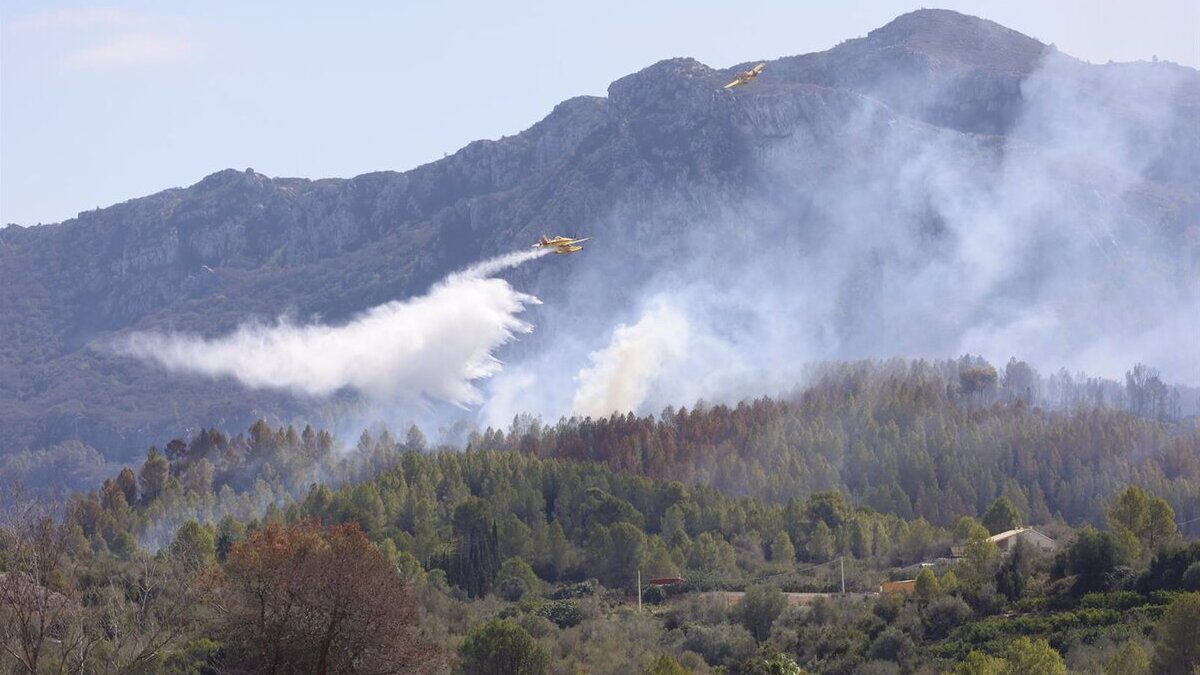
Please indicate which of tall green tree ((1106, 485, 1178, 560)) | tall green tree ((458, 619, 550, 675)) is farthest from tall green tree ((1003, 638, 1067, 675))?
tall green tree ((1106, 485, 1178, 560))

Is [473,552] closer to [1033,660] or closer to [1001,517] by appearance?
[1001,517]

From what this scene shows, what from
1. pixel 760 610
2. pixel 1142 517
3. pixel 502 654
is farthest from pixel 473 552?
pixel 502 654

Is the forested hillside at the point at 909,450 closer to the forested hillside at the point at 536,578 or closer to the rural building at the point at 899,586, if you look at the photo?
the forested hillside at the point at 536,578

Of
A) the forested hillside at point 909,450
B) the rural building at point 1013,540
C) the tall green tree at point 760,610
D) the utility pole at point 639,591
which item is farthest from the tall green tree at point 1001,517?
the tall green tree at point 760,610

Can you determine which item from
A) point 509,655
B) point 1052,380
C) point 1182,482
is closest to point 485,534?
point 509,655

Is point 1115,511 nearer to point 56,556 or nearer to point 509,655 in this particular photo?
point 509,655

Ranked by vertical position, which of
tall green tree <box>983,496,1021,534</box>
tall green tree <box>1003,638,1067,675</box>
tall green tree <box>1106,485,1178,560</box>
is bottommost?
tall green tree <box>983,496,1021,534</box>

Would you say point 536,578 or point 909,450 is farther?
point 909,450

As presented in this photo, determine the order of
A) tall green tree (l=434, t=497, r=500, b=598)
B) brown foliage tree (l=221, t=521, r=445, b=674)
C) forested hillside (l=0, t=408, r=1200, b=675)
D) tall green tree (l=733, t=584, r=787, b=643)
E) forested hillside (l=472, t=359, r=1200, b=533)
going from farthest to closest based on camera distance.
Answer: forested hillside (l=472, t=359, r=1200, b=533) < tall green tree (l=434, t=497, r=500, b=598) < tall green tree (l=733, t=584, r=787, b=643) < forested hillside (l=0, t=408, r=1200, b=675) < brown foliage tree (l=221, t=521, r=445, b=674)

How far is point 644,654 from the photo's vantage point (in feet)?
264

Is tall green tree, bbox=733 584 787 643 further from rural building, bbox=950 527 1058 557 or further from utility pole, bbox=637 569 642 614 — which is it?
rural building, bbox=950 527 1058 557

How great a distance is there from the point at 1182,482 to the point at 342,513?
6112cm

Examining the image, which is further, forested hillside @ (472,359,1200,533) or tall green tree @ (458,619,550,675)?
forested hillside @ (472,359,1200,533)

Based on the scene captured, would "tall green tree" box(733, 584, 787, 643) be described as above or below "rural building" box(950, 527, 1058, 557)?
above
